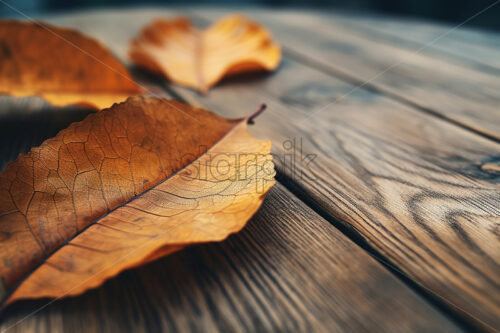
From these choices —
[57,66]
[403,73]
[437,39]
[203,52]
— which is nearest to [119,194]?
[57,66]

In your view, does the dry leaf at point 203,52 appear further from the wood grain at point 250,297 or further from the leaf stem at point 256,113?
the wood grain at point 250,297

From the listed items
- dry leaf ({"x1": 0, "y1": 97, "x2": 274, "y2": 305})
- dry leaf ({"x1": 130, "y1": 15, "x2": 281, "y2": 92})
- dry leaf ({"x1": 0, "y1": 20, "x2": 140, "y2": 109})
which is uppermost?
dry leaf ({"x1": 130, "y1": 15, "x2": 281, "y2": 92})

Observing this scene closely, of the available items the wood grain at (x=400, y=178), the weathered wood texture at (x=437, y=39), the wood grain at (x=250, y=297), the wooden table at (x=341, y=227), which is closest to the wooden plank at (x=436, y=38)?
the weathered wood texture at (x=437, y=39)

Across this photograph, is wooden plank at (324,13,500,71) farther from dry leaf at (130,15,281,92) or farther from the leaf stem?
the leaf stem

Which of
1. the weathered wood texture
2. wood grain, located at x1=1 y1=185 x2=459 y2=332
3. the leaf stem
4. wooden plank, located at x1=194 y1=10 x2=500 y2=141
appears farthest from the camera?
the weathered wood texture

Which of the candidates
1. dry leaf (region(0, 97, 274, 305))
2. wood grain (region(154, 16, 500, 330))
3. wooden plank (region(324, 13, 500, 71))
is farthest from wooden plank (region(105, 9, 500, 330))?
wooden plank (region(324, 13, 500, 71))

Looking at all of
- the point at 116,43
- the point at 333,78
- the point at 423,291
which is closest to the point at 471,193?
the point at 423,291
